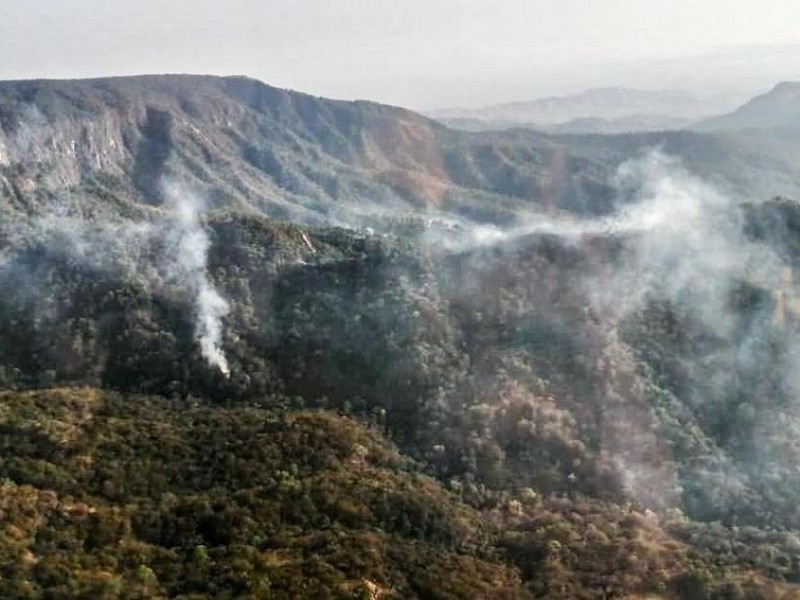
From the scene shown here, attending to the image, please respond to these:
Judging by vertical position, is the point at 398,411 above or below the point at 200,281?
below

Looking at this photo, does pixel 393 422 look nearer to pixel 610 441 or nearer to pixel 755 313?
pixel 610 441

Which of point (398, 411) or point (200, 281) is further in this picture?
point (200, 281)

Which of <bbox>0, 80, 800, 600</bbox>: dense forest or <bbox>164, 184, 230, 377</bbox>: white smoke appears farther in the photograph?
<bbox>164, 184, 230, 377</bbox>: white smoke

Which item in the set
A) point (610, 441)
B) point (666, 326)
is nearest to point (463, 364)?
point (610, 441)

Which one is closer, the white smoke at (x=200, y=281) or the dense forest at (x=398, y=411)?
the dense forest at (x=398, y=411)
